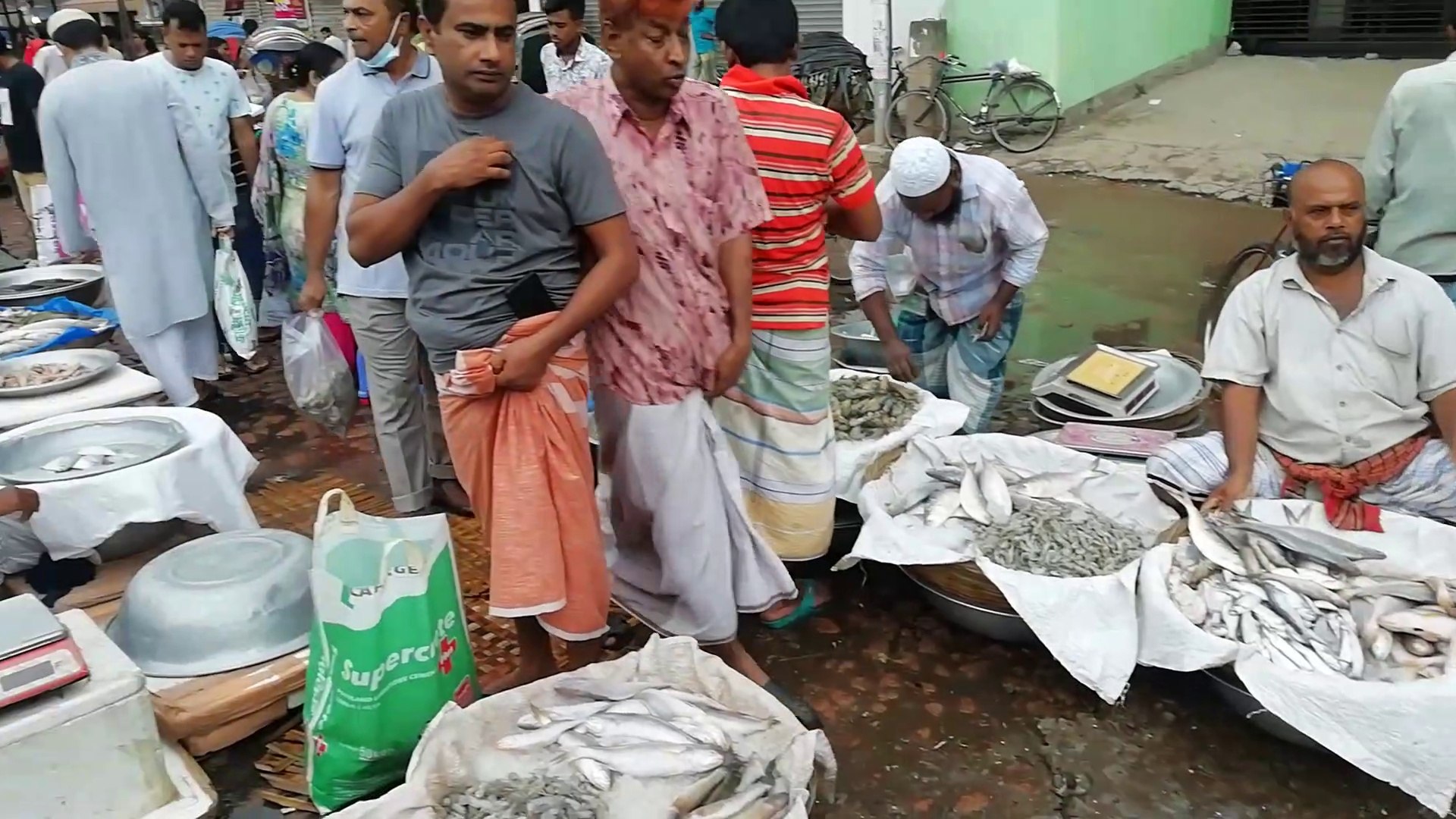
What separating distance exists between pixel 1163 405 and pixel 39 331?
186 inches

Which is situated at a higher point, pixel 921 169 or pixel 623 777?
pixel 921 169

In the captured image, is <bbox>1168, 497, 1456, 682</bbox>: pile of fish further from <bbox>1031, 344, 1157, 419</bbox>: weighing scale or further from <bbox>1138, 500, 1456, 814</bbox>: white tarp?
<bbox>1031, 344, 1157, 419</bbox>: weighing scale

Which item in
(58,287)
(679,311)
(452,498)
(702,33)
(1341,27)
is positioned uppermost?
(702,33)

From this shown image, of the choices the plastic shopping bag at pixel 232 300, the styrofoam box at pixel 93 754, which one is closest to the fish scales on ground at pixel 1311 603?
the styrofoam box at pixel 93 754

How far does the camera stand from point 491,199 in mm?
2486

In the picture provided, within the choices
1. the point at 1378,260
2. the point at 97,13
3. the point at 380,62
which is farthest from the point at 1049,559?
the point at 97,13

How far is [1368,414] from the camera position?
3369 millimetres

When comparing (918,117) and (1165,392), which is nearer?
(1165,392)

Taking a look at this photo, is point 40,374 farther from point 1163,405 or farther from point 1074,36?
point 1074,36

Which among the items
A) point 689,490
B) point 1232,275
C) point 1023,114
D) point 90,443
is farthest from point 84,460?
point 1023,114

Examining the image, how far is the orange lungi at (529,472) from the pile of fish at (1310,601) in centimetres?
162

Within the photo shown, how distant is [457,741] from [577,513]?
0.59 meters

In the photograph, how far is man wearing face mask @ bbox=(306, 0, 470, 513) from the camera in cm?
376

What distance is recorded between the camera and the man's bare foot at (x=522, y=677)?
118 inches
